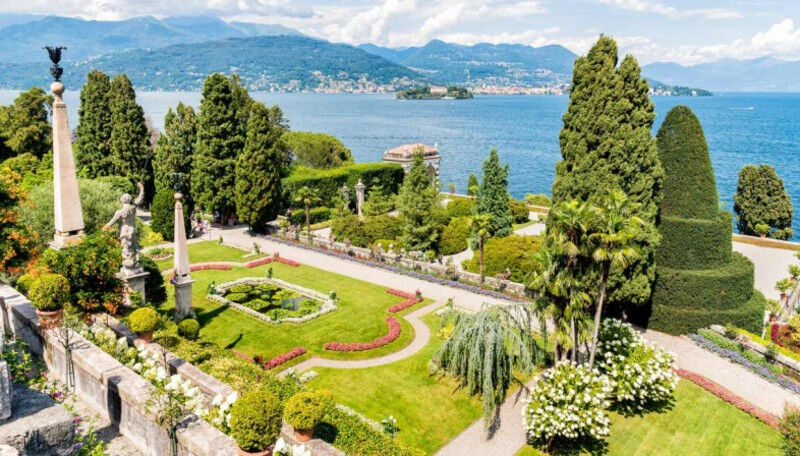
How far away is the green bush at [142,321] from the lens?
15.5 m

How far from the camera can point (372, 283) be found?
32906mm

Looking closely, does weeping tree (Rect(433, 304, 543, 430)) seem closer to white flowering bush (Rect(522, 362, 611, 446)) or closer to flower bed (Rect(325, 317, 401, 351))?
white flowering bush (Rect(522, 362, 611, 446))

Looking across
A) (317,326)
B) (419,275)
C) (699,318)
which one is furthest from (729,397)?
(419,275)

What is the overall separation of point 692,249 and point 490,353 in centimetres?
1437

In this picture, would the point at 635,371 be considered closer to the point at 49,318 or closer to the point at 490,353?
the point at 490,353

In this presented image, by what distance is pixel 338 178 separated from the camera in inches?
2111

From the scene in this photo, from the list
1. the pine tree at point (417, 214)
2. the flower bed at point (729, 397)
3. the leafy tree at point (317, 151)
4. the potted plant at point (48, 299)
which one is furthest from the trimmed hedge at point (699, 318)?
the leafy tree at point (317, 151)

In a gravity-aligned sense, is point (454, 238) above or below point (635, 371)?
below

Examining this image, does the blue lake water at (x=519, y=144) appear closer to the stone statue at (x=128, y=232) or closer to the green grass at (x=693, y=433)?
the green grass at (x=693, y=433)

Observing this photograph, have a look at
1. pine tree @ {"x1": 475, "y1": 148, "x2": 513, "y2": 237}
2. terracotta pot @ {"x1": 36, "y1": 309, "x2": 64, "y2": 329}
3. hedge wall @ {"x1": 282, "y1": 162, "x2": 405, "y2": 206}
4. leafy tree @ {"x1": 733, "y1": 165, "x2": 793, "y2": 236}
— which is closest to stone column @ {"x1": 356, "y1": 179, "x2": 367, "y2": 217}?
hedge wall @ {"x1": 282, "y1": 162, "x2": 405, "y2": 206}

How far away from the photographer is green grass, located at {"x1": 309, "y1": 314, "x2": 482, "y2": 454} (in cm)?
1770

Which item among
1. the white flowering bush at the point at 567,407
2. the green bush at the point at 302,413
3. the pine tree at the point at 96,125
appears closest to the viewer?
the green bush at the point at 302,413

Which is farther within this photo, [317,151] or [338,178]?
[317,151]

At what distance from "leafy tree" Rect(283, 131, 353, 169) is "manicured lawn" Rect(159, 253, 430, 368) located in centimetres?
3370
